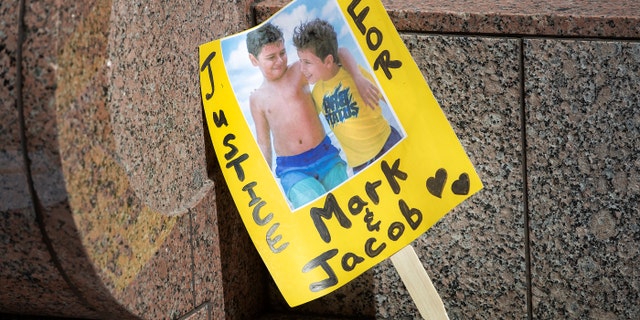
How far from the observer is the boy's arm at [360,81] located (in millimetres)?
3492

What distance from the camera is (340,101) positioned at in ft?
11.6

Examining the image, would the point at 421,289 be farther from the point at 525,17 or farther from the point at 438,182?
the point at 525,17

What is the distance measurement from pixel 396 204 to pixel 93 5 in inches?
47.9

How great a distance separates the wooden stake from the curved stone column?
0.75m

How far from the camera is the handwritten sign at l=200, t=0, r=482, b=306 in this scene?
340cm

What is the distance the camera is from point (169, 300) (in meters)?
3.31

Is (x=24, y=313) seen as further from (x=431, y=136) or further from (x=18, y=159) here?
(x=431, y=136)

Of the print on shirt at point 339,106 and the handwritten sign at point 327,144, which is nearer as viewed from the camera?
the handwritten sign at point 327,144

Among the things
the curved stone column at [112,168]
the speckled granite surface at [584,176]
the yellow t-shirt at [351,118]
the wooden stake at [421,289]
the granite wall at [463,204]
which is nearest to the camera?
the curved stone column at [112,168]

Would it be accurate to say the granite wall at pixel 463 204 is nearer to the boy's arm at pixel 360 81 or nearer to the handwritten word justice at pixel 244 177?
the handwritten word justice at pixel 244 177

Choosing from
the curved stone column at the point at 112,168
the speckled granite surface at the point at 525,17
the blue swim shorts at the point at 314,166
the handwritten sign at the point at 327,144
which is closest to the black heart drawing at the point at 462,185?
the handwritten sign at the point at 327,144

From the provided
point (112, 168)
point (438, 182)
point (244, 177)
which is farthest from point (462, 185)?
point (112, 168)

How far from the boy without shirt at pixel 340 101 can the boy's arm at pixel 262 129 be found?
7.9 inches

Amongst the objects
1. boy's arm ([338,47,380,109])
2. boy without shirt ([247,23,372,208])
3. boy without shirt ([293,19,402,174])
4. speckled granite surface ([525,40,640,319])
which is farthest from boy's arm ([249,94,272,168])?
speckled granite surface ([525,40,640,319])
